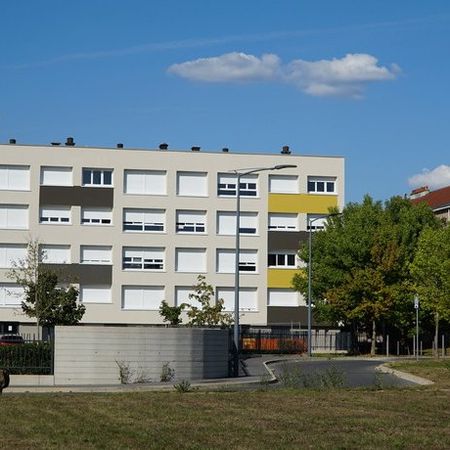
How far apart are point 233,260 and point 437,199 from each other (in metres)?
32.6

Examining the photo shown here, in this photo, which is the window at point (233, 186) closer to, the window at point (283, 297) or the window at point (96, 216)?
the window at point (283, 297)

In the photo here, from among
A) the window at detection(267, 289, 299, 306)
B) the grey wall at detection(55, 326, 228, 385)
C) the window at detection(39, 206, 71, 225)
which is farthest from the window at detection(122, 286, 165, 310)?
the grey wall at detection(55, 326, 228, 385)

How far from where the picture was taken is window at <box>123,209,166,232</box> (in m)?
76.4

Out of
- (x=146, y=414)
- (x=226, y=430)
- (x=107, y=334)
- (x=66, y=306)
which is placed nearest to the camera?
(x=226, y=430)

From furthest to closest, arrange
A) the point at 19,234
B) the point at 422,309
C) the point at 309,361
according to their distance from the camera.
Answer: the point at 19,234 < the point at 422,309 < the point at 309,361

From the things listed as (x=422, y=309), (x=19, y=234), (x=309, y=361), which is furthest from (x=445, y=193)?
(x=309, y=361)

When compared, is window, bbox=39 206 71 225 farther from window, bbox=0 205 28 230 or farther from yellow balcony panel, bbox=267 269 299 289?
yellow balcony panel, bbox=267 269 299 289

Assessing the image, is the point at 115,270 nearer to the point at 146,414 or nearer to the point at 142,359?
the point at 142,359

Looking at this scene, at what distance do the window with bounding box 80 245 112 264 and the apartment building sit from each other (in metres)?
0.09

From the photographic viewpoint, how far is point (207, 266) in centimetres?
7681

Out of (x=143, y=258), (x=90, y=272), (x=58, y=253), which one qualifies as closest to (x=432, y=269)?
(x=143, y=258)

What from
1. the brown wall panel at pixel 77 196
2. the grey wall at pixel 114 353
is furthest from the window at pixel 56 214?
the grey wall at pixel 114 353

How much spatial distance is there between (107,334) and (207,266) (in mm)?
43106

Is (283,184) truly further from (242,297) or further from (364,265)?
(364,265)
